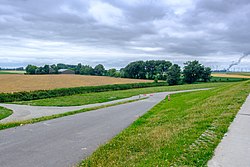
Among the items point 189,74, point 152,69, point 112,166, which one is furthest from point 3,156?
point 152,69

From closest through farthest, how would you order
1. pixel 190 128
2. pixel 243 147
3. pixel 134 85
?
pixel 243 147 → pixel 190 128 → pixel 134 85

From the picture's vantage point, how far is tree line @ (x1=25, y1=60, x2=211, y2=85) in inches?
3514

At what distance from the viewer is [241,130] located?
293 inches

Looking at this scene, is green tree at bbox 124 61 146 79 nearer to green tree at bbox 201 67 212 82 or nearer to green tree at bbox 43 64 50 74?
green tree at bbox 201 67 212 82

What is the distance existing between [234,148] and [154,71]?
10092 centimetres

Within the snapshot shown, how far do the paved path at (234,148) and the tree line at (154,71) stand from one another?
7373 cm

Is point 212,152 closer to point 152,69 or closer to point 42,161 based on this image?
point 42,161

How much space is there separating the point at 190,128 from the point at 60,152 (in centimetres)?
421

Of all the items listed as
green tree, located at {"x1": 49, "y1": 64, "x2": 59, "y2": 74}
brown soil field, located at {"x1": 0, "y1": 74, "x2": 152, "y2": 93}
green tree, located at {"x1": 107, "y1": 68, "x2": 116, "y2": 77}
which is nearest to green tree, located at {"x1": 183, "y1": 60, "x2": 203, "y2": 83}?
green tree, located at {"x1": 107, "y1": 68, "x2": 116, "y2": 77}

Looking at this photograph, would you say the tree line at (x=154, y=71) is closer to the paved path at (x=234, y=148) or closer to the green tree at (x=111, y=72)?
the green tree at (x=111, y=72)

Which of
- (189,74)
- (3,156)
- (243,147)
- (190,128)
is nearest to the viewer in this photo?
(243,147)

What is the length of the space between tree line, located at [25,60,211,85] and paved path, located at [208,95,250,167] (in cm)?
7373

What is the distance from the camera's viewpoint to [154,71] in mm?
105938

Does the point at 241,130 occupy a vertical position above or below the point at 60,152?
above
